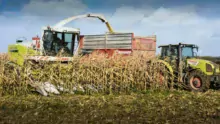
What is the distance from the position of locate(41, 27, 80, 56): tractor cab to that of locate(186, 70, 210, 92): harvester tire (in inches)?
220

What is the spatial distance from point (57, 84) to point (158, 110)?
14.4ft

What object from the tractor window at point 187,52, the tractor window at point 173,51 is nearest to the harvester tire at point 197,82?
the tractor window at point 187,52

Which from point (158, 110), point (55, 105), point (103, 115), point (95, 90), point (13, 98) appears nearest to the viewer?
point (103, 115)

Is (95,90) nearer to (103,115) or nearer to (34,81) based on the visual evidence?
(34,81)

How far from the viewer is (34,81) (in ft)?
36.8

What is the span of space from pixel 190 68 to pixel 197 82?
799 mm

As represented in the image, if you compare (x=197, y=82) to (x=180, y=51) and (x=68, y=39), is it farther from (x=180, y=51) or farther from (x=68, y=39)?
(x=68, y=39)

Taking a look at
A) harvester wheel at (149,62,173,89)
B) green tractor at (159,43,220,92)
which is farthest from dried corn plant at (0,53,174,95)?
green tractor at (159,43,220,92)

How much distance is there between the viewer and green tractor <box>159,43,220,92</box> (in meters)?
12.9

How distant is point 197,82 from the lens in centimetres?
1286

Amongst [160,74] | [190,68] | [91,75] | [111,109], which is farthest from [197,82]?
[111,109]

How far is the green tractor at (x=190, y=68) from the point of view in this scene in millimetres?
12871

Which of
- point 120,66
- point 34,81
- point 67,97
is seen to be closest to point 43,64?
point 34,81

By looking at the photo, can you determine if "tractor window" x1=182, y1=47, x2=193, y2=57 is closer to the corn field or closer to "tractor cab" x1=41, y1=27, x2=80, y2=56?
the corn field
